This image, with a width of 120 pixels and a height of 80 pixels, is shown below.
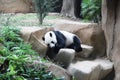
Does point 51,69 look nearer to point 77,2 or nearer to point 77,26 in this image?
point 77,26

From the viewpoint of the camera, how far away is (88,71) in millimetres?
6352

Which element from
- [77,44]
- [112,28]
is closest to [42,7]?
[77,44]

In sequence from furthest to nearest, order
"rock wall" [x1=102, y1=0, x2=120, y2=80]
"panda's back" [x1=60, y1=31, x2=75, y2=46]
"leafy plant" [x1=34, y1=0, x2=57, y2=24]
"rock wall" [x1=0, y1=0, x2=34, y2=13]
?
"rock wall" [x1=0, y1=0, x2=34, y2=13] → "leafy plant" [x1=34, y1=0, x2=57, y2=24] → "rock wall" [x1=102, y1=0, x2=120, y2=80] → "panda's back" [x1=60, y1=31, x2=75, y2=46]

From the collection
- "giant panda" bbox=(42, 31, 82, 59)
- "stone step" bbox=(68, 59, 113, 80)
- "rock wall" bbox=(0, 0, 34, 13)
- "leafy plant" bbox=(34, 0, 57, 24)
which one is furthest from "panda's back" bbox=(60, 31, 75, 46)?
"rock wall" bbox=(0, 0, 34, 13)

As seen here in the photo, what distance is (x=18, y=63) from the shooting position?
5293 millimetres

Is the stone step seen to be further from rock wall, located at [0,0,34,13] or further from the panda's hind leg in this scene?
rock wall, located at [0,0,34,13]

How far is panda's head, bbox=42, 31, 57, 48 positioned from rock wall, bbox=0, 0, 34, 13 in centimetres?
517

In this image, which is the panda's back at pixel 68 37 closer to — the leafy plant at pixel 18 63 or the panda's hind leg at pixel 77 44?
the panda's hind leg at pixel 77 44

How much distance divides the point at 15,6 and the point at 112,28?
579 cm

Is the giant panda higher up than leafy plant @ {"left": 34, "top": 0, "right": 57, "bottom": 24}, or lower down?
lower down

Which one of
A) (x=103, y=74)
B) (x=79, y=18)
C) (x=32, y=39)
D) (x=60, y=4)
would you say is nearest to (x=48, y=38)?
(x=32, y=39)

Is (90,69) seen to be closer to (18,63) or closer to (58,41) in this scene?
(58,41)

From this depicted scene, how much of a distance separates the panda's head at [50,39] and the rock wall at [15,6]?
517 centimetres

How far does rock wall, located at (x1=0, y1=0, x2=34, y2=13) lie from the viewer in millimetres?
11961
